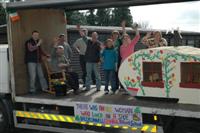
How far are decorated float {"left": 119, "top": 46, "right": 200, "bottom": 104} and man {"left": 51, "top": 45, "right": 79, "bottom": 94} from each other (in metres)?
1.76

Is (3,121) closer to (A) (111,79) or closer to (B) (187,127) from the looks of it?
(A) (111,79)

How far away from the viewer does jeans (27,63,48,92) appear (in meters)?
8.50

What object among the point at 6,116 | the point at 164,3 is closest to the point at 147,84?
the point at 164,3

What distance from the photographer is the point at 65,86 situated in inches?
320

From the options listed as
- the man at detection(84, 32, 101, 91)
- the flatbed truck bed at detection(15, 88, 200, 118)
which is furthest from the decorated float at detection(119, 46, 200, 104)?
the man at detection(84, 32, 101, 91)

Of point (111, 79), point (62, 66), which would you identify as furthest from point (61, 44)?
point (111, 79)

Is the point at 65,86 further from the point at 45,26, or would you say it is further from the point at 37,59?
the point at 45,26

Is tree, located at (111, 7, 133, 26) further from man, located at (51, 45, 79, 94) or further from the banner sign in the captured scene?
the banner sign

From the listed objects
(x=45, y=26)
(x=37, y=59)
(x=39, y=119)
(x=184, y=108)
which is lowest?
(x=39, y=119)

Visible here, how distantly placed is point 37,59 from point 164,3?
316 centimetres

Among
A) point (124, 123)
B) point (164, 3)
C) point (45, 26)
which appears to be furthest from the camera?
point (45, 26)

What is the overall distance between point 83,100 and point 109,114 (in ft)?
2.59

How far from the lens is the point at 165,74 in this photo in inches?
257

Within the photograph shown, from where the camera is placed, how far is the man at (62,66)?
8.48 meters
